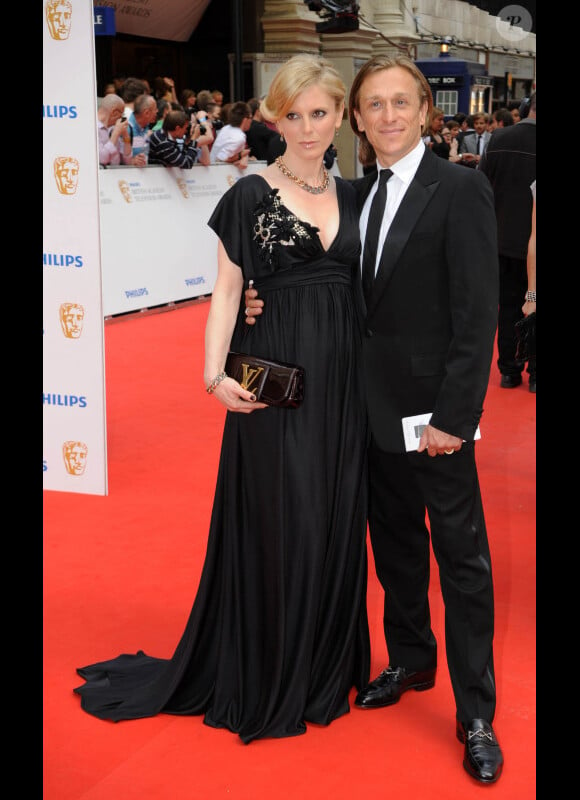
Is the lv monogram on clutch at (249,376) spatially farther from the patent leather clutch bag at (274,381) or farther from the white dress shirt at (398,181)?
the white dress shirt at (398,181)

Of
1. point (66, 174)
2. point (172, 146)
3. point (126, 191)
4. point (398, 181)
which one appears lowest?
point (398, 181)

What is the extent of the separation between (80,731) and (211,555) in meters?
0.59

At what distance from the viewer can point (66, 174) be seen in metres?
4.33

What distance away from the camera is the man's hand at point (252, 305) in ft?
8.98

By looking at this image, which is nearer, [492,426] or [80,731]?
[80,731]

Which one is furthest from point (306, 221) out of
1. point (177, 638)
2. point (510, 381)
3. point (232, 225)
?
point (510, 381)

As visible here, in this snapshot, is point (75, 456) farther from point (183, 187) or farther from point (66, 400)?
point (183, 187)

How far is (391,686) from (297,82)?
168 centimetres

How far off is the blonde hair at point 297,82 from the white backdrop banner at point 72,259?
1634 mm

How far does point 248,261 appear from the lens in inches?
108

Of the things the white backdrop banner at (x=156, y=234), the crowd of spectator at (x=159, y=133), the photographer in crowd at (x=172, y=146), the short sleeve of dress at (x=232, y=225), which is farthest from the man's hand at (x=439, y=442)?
the photographer in crowd at (x=172, y=146)

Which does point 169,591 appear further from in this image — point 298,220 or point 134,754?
point 298,220
